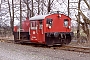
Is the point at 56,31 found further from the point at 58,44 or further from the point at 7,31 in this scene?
the point at 7,31

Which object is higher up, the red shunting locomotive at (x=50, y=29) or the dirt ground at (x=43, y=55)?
the red shunting locomotive at (x=50, y=29)

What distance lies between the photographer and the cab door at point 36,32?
20406 mm

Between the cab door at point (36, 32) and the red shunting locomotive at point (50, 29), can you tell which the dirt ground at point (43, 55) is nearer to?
the red shunting locomotive at point (50, 29)

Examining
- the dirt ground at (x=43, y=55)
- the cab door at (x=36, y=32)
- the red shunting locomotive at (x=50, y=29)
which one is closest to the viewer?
the dirt ground at (x=43, y=55)

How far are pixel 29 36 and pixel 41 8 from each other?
1982cm

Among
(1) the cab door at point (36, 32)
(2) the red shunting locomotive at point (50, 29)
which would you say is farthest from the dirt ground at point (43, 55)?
(1) the cab door at point (36, 32)

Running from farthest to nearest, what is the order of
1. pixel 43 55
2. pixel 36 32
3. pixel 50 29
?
pixel 36 32, pixel 50 29, pixel 43 55

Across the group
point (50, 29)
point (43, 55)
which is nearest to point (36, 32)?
point (50, 29)

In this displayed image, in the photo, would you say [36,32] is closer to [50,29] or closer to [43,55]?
[50,29]

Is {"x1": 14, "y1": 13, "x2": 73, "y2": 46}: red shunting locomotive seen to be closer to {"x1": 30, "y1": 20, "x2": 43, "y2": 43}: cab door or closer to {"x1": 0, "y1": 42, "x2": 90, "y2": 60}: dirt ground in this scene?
{"x1": 30, "y1": 20, "x2": 43, "y2": 43}: cab door

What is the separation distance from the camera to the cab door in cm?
2041

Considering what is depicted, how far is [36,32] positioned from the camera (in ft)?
68.8

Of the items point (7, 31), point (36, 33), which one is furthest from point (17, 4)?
point (36, 33)

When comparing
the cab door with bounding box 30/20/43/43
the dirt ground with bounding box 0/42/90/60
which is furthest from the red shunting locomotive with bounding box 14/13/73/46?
the dirt ground with bounding box 0/42/90/60
